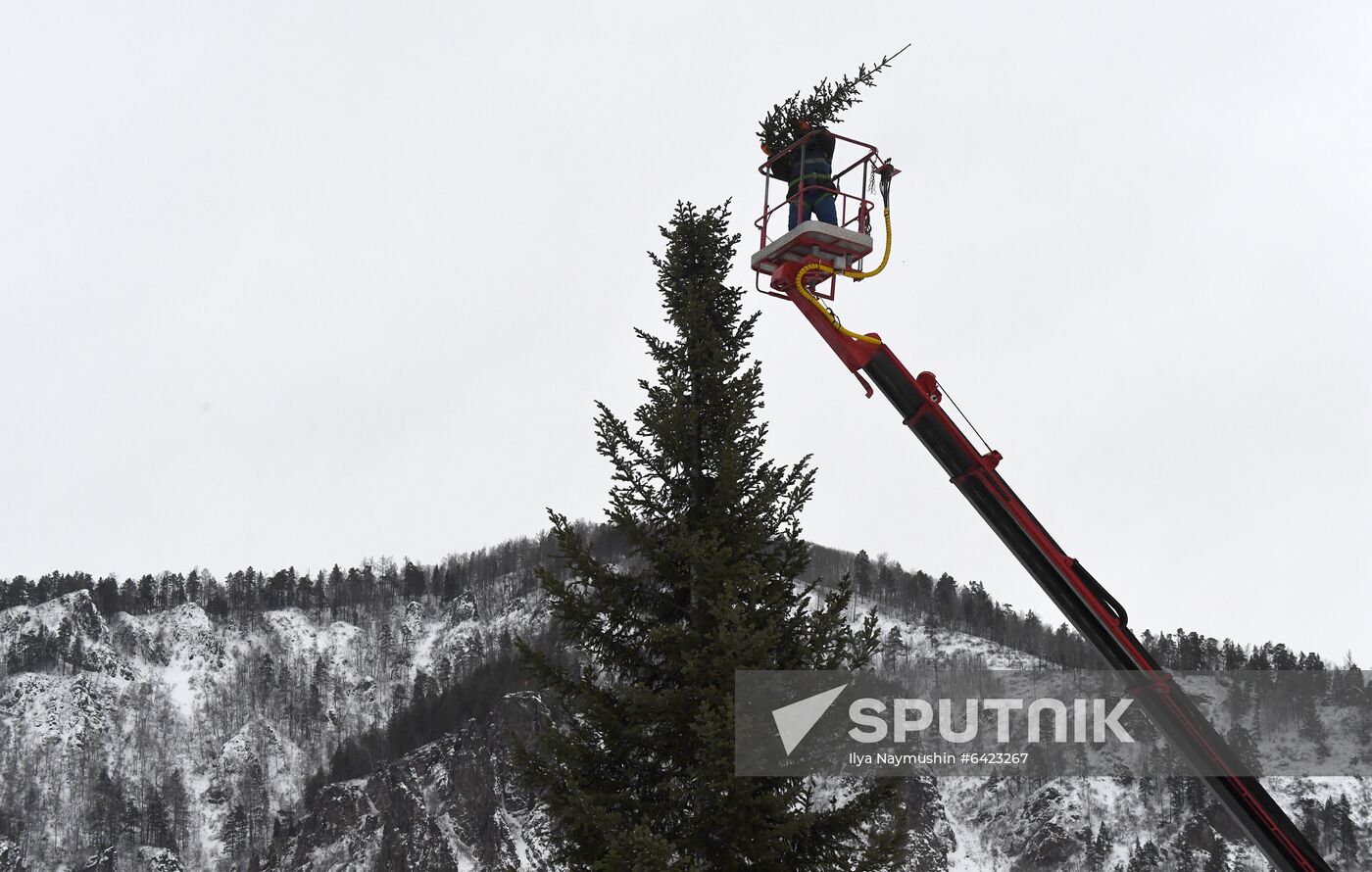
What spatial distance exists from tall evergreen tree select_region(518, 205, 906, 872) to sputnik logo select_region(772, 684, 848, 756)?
386 millimetres

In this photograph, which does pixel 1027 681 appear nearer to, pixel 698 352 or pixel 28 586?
pixel 698 352

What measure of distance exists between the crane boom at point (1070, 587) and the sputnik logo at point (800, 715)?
2603 mm

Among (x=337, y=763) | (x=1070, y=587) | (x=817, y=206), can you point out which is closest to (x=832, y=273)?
(x=817, y=206)

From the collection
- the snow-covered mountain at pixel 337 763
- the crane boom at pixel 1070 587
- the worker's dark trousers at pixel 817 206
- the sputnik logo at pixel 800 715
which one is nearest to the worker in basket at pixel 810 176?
the worker's dark trousers at pixel 817 206

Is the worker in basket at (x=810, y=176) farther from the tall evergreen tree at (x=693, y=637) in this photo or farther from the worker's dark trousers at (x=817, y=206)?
the tall evergreen tree at (x=693, y=637)

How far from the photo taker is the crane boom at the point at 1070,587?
39.1 feet

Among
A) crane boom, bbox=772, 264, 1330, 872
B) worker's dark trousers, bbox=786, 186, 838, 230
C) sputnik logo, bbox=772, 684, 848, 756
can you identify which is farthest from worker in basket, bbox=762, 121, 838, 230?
sputnik logo, bbox=772, 684, 848, 756

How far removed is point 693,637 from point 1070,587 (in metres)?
4.12

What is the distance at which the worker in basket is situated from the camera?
45.5 ft

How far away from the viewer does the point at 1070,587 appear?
12547 millimetres

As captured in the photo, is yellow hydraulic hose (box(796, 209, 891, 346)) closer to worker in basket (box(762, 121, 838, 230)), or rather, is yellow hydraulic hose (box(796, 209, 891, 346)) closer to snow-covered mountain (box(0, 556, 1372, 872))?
worker in basket (box(762, 121, 838, 230))

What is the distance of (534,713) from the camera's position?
Result: 400ft

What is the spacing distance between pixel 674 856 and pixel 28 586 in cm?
21951

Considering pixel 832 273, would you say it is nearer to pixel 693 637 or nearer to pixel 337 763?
pixel 693 637
